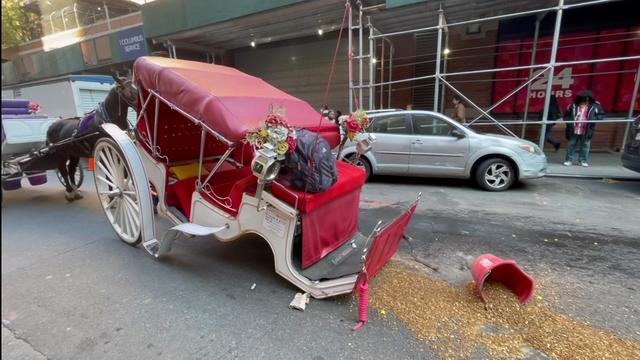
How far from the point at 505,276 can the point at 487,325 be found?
0.65 m

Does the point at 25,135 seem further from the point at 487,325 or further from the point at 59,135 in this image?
the point at 487,325

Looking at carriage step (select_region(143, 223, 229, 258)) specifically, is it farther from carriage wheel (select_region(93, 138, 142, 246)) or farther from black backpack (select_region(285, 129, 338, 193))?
black backpack (select_region(285, 129, 338, 193))

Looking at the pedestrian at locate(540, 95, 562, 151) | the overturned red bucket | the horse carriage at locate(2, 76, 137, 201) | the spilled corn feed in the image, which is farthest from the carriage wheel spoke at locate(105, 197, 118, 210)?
the pedestrian at locate(540, 95, 562, 151)

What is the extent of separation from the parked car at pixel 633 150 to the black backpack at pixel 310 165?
6.31 metres

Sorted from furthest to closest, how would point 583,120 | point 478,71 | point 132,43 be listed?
1. point 132,43
2. point 478,71
3. point 583,120

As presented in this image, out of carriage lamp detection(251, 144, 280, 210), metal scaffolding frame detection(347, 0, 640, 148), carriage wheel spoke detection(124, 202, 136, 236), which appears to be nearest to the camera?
carriage lamp detection(251, 144, 280, 210)

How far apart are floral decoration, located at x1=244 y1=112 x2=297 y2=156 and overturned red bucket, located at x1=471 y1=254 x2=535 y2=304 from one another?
1.93 m

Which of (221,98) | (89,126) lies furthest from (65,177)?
(221,98)

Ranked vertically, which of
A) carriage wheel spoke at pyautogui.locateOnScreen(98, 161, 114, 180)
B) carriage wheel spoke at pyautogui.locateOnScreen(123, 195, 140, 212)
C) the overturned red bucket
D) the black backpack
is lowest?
the overturned red bucket

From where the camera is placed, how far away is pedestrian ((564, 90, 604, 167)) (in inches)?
305

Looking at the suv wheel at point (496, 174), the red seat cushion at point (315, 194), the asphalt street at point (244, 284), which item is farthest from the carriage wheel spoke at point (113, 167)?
the suv wheel at point (496, 174)

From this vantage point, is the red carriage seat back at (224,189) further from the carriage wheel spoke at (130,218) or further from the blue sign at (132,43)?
the blue sign at (132,43)

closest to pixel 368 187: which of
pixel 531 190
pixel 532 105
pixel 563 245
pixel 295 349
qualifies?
pixel 531 190

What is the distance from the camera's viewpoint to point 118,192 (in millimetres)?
3836
